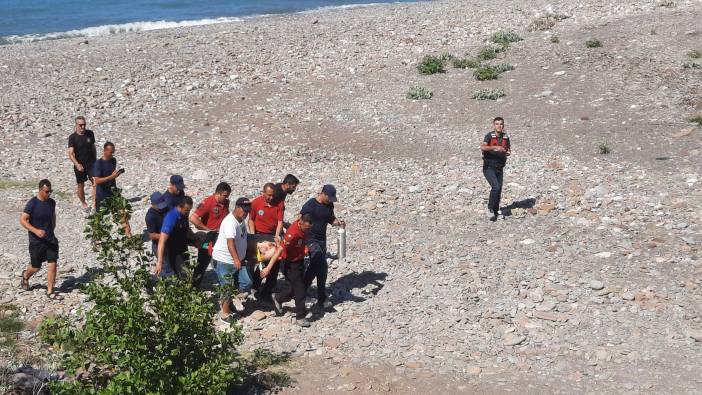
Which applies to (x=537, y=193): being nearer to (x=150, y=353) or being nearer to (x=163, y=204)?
(x=163, y=204)

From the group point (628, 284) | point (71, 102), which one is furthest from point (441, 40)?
point (628, 284)

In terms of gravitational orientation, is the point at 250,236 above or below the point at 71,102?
below

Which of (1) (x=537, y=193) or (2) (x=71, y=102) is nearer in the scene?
(1) (x=537, y=193)

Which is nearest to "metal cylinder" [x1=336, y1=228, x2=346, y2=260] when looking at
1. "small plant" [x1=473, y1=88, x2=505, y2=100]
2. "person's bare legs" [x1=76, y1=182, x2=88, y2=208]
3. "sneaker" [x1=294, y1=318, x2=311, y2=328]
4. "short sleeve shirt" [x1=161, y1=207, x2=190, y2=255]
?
"sneaker" [x1=294, y1=318, x2=311, y2=328]

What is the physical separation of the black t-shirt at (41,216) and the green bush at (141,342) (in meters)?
2.88

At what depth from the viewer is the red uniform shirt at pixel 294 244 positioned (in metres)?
9.89

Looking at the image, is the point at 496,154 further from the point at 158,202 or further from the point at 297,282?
the point at 158,202

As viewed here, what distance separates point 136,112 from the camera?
67.4 feet

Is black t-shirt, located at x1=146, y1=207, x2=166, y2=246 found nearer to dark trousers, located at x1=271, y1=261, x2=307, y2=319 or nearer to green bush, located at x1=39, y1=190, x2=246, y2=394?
dark trousers, located at x1=271, y1=261, x2=307, y2=319

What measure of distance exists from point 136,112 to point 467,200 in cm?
988

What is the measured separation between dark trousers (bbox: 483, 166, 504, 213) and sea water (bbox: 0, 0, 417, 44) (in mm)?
35977

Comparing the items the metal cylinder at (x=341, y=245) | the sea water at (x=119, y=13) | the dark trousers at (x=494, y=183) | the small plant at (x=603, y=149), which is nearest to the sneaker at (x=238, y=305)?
the metal cylinder at (x=341, y=245)

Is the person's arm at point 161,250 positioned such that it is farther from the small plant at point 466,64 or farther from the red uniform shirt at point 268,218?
the small plant at point 466,64

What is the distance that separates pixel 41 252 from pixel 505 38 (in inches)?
667
